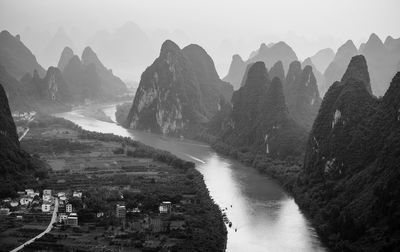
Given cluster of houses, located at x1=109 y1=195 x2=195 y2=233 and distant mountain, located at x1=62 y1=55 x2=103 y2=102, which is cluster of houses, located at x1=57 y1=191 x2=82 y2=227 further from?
distant mountain, located at x1=62 y1=55 x2=103 y2=102

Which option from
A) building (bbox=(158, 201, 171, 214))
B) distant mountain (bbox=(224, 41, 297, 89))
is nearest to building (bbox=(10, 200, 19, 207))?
building (bbox=(158, 201, 171, 214))

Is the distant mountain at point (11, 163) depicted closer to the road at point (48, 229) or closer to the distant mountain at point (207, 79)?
the road at point (48, 229)

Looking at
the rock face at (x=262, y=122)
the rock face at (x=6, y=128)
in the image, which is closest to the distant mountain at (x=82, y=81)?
the rock face at (x=262, y=122)

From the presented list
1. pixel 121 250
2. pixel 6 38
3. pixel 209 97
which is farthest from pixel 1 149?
pixel 6 38

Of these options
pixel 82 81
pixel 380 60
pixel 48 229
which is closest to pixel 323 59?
pixel 380 60

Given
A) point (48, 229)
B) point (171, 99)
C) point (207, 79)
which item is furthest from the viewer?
point (207, 79)

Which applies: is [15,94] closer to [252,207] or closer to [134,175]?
[134,175]
